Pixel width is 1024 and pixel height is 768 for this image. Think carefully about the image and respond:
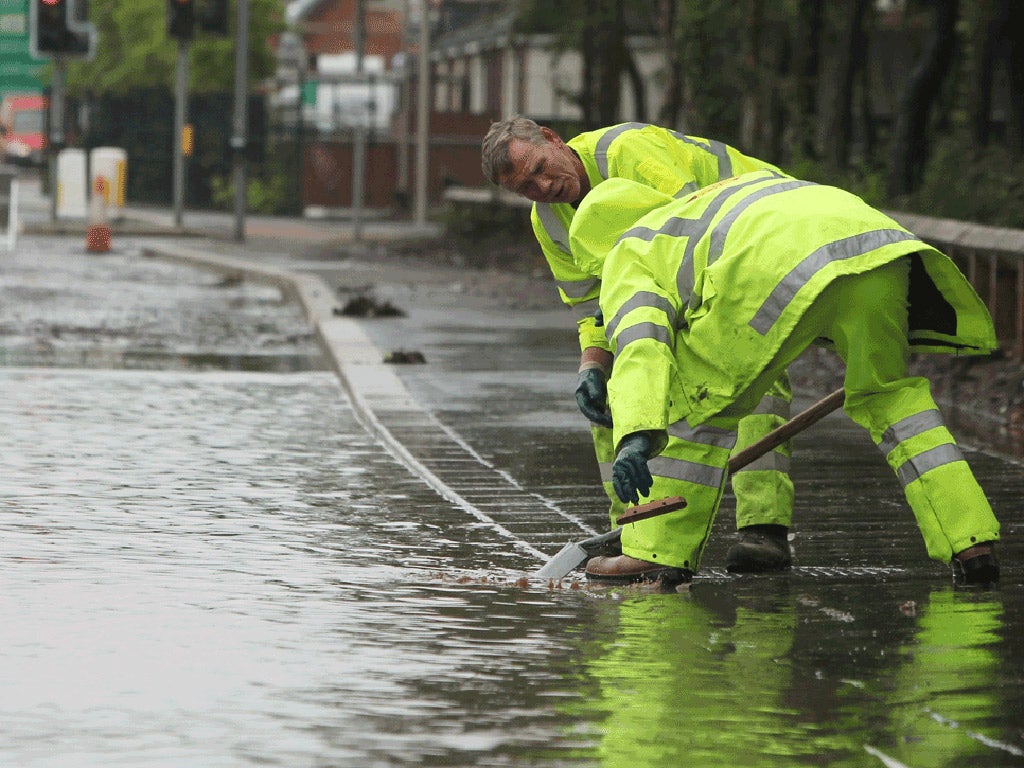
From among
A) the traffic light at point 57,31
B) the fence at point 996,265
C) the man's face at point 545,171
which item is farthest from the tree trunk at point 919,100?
the traffic light at point 57,31

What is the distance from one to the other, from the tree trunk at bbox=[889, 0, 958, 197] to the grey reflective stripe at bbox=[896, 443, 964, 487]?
1314 cm

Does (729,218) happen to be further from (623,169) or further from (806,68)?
(806,68)

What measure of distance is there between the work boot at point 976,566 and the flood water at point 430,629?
0.07 m

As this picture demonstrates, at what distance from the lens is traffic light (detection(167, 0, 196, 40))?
1256 inches

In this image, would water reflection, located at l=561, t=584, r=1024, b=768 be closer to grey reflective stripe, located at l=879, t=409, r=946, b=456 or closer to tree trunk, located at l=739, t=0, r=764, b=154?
grey reflective stripe, located at l=879, t=409, r=946, b=456

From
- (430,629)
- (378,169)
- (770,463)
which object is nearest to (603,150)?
(770,463)

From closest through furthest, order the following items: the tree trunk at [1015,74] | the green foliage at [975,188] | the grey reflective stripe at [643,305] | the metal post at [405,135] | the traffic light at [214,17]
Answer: the grey reflective stripe at [643,305]
the green foliage at [975,188]
the tree trunk at [1015,74]
the traffic light at [214,17]
the metal post at [405,135]

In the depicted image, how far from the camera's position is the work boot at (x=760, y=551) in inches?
261

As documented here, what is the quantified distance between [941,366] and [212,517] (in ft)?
20.2

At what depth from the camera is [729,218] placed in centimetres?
605

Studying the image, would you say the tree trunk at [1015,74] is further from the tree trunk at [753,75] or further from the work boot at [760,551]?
the work boot at [760,551]

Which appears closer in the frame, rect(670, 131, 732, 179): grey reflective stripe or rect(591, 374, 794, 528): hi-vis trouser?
rect(591, 374, 794, 528): hi-vis trouser

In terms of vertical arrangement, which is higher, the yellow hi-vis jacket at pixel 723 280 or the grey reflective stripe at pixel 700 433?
the yellow hi-vis jacket at pixel 723 280

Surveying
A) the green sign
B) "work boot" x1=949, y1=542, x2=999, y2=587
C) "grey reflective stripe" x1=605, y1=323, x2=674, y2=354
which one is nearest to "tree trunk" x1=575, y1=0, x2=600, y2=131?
"work boot" x1=949, y1=542, x2=999, y2=587
